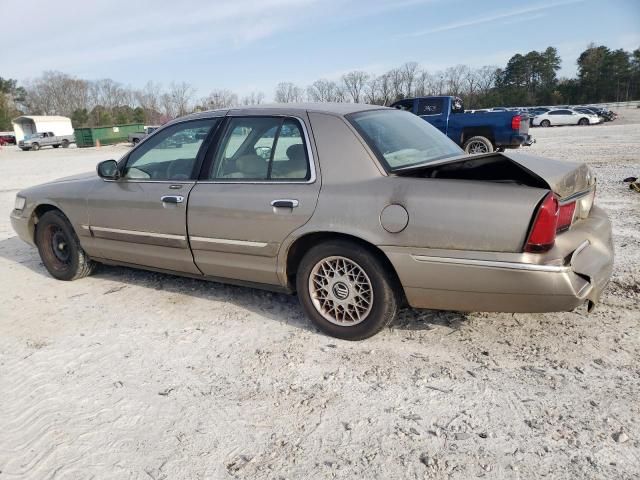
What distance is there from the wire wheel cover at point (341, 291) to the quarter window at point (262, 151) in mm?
655

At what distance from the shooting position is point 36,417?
2783 mm

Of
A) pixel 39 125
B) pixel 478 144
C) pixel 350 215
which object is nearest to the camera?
pixel 350 215

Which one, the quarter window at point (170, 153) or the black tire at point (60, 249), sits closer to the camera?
the quarter window at point (170, 153)

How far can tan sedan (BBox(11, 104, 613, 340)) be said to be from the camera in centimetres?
286

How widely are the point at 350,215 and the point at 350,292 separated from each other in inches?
21.5

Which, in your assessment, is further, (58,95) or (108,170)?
(58,95)

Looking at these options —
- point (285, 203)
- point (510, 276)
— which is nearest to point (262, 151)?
point (285, 203)

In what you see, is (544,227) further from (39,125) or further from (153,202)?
(39,125)

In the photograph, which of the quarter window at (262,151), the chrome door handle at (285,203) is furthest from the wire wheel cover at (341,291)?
the quarter window at (262,151)

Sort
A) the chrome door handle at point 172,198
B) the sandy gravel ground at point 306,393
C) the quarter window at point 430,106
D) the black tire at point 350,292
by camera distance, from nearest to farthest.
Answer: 1. the sandy gravel ground at point 306,393
2. the black tire at point 350,292
3. the chrome door handle at point 172,198
4. the quarter window at point 430,106

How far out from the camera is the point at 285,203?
3.49m

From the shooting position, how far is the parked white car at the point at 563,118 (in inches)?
1400

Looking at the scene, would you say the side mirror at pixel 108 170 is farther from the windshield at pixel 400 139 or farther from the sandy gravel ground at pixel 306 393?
the windshield at pixel 400 139

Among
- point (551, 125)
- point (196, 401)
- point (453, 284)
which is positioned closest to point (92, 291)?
point (196, 401)
